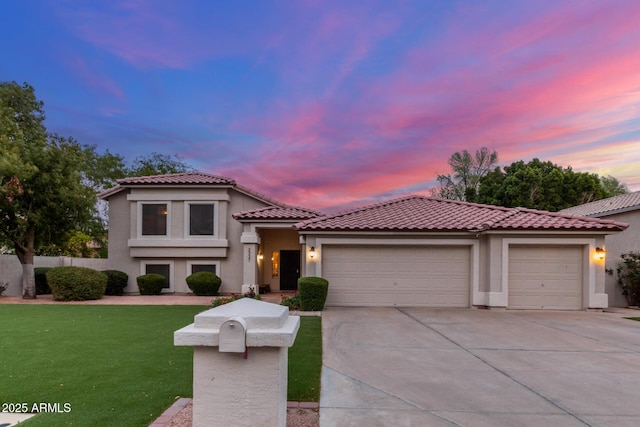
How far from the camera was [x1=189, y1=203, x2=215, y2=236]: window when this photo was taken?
18.3 metres

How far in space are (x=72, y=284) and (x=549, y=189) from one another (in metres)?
35.1

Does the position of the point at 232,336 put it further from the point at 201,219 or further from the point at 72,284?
the point at 201,219

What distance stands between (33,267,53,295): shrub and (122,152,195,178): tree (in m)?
19.4

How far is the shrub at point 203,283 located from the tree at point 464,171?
31.0 m

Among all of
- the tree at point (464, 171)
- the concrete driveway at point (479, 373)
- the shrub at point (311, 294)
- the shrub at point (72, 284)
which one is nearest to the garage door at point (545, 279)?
the concrete driveway at point (479, 373)

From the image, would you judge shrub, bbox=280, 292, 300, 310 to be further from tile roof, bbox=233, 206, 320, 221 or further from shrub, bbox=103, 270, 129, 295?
shrub, bbox=103, 270, 129, 295

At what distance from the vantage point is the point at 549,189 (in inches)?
1275

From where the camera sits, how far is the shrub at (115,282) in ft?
57.7

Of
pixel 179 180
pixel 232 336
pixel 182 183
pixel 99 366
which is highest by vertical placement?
pixel 179 180

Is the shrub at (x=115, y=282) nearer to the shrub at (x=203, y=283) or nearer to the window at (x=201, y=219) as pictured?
the shrub at (x=203, y=283)

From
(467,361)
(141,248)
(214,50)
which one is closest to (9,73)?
(141,248)

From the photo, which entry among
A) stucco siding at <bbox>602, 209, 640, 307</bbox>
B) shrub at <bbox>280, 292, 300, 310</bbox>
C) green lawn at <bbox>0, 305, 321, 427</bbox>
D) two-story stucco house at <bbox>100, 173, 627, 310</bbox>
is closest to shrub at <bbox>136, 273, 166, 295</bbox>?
green lawn at <bbox>0, 305, 321, 427</bbox>

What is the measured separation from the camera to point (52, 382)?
16.8 ft

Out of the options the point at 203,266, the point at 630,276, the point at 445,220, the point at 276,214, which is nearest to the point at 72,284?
the point at 203,266
